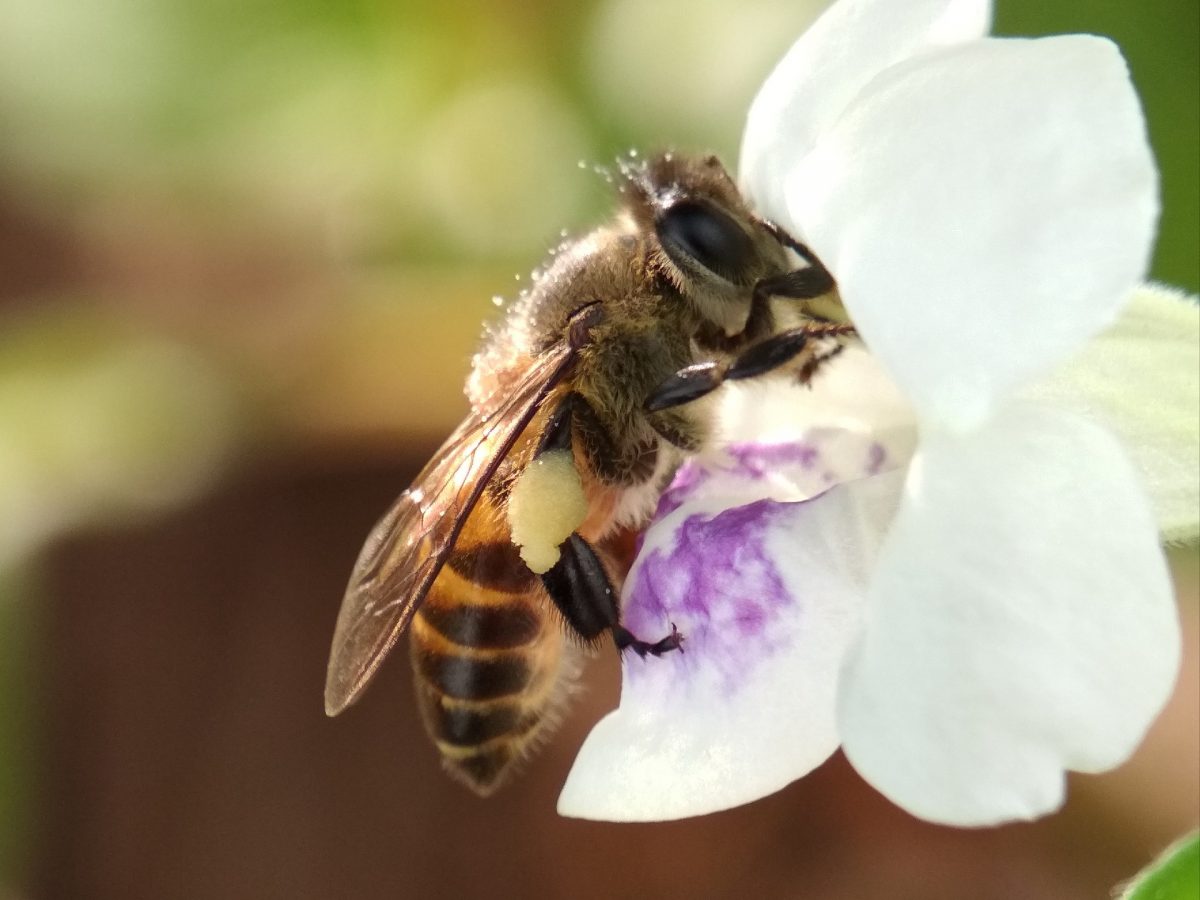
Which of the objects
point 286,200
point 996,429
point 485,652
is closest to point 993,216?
point 996,429

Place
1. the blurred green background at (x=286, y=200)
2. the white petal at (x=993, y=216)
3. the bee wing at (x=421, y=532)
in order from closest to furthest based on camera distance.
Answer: the white petal at (x=993, y=216)
the bee wing at (x=421, y=532)
the blurred green background at (x=286, y=200)

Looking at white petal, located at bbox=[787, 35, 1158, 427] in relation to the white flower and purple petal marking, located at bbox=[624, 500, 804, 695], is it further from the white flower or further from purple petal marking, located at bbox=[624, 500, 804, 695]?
purple petal marking, located at bbox=[624, 500, 804, 695]

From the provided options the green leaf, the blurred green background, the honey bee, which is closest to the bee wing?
the honey bee

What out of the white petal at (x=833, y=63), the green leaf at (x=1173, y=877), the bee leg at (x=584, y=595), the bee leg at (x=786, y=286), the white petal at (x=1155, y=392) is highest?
the white petal at (x=833, y=63)

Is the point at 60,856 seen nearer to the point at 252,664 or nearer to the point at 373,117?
the point at 252,664

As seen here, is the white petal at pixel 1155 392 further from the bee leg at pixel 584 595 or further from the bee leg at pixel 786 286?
the bee leg at pixel 584 595

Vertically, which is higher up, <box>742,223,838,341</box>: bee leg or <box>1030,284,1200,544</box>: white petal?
<box>742,223,838,341</box>: bee leg

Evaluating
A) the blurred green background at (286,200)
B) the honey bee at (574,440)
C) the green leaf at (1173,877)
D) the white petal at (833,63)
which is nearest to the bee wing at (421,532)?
the honey bee at (574,440)
